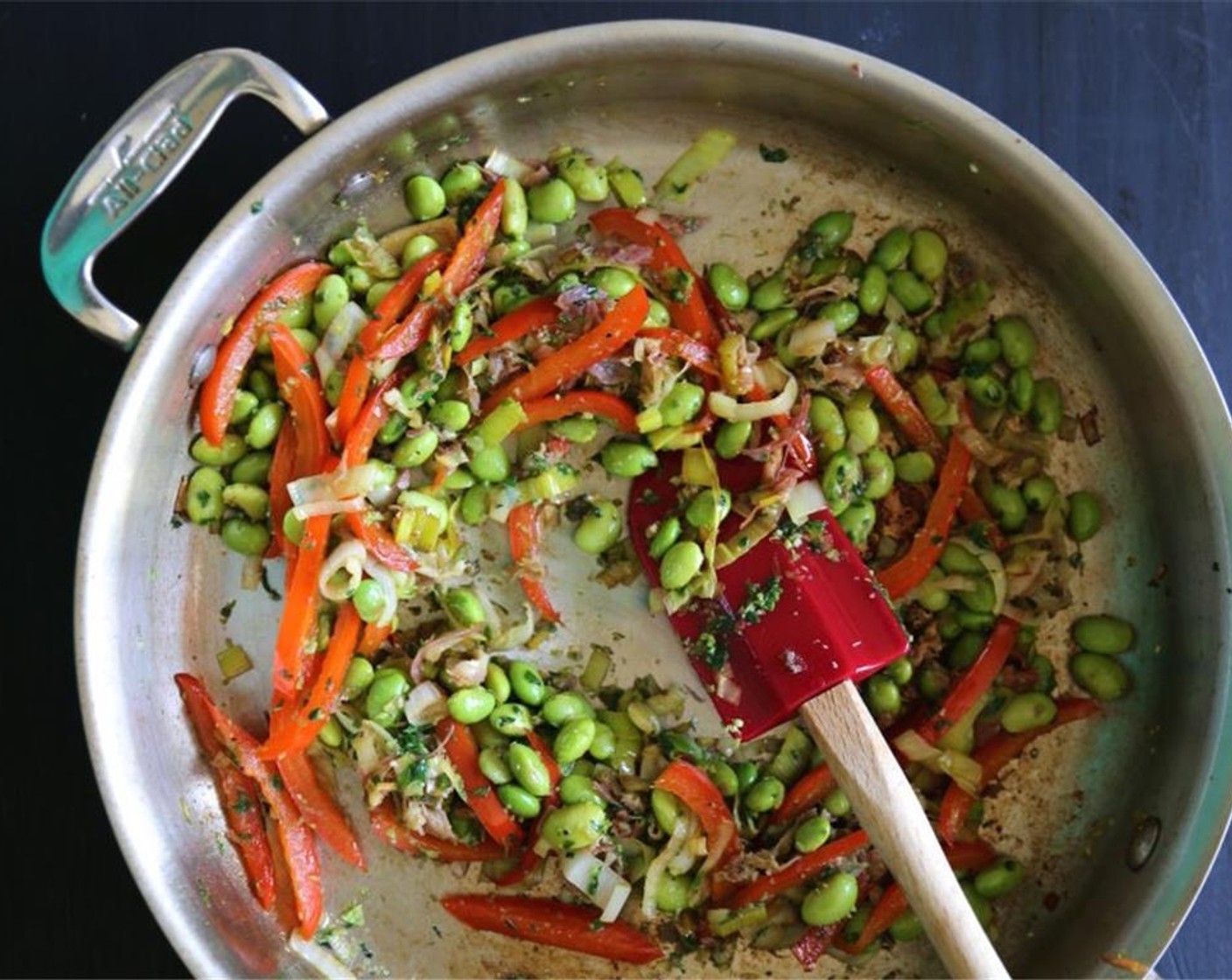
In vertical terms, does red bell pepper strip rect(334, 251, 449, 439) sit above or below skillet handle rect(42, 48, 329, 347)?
below

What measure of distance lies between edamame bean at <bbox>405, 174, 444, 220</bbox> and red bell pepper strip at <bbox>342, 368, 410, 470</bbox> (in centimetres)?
26

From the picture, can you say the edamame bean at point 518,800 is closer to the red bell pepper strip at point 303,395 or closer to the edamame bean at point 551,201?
the red bell pepper strip at point 303,395

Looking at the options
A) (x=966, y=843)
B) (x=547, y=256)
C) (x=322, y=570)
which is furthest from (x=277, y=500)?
(x=966, y=843)

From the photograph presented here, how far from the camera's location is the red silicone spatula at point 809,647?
1.87 m

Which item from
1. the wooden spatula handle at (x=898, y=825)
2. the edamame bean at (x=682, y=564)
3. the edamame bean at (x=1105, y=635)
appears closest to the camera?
the wooden spatula handle at (x=898, y=825)

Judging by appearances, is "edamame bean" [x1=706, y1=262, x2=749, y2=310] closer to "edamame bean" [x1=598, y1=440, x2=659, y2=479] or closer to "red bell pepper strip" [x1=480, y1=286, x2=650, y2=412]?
"red bell pepper strip" [x1=480, y1=286, x2=650, y2=412]

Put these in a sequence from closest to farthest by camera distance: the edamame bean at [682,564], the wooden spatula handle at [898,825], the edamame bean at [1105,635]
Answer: the wooden spatula handle at [898,825], the edamame bean at [682,564], the edamame bean at [1105,635]

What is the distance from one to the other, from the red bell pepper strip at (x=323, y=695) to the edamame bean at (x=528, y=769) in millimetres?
288

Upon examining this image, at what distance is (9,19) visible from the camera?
220 centimetres

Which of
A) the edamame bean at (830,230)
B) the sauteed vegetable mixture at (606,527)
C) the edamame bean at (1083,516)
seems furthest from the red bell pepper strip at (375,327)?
the edamame bean at (1083,516)

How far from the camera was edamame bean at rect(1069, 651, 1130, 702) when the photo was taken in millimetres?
2105

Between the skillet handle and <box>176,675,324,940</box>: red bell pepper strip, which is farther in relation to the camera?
<box>176,675,324,940</box>: red bell pepper strip

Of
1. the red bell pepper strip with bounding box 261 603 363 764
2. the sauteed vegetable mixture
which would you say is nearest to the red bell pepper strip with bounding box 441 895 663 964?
the sauteed vegetable mixture

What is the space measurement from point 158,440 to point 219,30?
2.30ft
